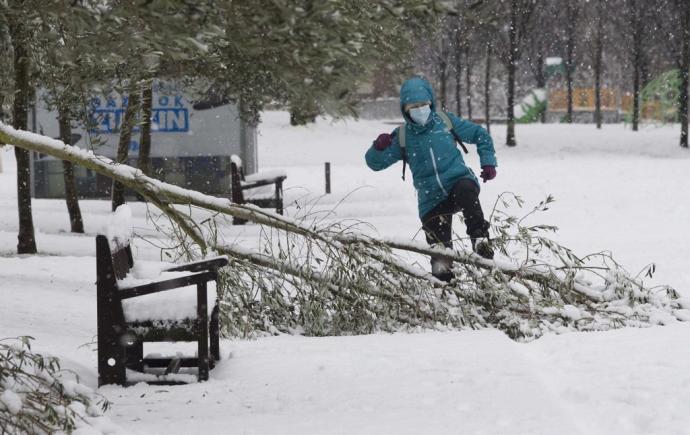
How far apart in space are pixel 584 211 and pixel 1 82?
33.6 feet

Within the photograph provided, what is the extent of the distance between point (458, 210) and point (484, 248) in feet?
1.40

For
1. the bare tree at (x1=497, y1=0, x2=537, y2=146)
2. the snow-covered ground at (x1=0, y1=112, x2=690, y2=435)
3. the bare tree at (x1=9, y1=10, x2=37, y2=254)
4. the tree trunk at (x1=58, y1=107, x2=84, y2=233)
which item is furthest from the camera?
the bare tree at (x1=497, y1=0, x2=537, y2=146)

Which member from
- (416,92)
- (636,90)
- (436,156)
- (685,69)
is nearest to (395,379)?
(436,156)

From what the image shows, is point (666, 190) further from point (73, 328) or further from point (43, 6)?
point (43, 6)

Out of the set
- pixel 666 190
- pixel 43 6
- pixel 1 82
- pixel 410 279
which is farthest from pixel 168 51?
pixel 666 190

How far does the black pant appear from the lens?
6.96m

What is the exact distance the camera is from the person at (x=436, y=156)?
6.94 meters

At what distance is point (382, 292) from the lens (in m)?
6.02

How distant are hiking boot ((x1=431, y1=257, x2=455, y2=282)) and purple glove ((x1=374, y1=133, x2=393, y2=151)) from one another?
1.07 metres

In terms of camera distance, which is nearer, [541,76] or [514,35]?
[514,35]

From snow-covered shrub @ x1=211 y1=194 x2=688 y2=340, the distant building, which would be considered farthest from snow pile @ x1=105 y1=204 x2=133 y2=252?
the distant building

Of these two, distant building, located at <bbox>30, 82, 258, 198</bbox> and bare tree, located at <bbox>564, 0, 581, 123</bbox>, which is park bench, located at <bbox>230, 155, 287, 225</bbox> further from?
bare tree, located at <bbox>564, 0, 581, 123</bbox>

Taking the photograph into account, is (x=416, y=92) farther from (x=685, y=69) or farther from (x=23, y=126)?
(x=685, y=69)

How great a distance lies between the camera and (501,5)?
30203 mm
